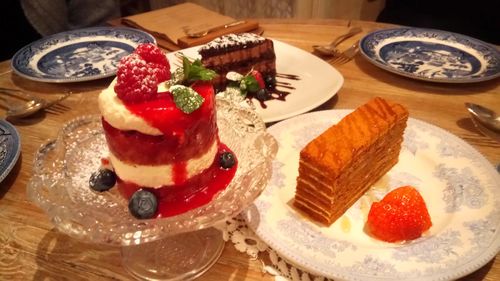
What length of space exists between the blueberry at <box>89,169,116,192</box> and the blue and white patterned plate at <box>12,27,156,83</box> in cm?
81

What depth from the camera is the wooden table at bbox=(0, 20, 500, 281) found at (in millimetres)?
1005

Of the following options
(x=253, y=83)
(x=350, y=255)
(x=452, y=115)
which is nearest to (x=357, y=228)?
(x=350, y=255)

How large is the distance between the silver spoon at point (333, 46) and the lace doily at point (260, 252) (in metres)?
1.12

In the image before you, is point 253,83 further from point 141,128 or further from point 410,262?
point 410,262

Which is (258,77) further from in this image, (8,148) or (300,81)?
(8,148)

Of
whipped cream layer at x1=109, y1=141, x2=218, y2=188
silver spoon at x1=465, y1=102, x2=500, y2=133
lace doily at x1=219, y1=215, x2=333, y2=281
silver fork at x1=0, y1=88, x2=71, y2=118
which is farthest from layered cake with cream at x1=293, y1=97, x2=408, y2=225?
silver fork at x1=0, y1=88, x2=71, y2=118

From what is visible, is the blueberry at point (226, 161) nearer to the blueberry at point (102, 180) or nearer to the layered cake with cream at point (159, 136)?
the layered cake with cream at point (159, 136)

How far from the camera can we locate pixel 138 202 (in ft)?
3.04

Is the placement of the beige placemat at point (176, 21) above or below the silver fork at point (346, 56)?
above

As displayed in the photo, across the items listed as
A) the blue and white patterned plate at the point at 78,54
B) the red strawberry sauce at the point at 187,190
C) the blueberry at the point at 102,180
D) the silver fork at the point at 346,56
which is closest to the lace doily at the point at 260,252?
the red strawberry sauce at the point at 187,190

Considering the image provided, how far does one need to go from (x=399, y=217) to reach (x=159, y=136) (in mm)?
577

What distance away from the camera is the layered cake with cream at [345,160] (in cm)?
107

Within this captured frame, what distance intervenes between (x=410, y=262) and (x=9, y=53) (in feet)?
9.29

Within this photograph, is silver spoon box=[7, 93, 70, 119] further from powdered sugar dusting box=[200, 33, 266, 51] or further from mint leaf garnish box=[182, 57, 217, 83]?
mint leaf garnish box=[182, 57, 217, 83]
